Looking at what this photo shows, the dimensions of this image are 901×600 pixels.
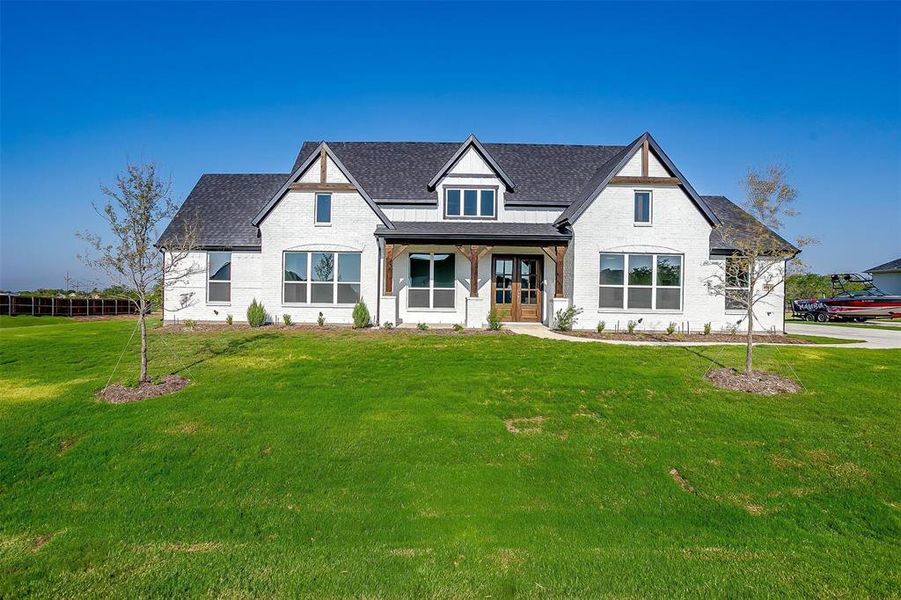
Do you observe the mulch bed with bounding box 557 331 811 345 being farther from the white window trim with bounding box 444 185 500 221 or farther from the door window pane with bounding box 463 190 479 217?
the door window pane with bounding box 463 190 479 217

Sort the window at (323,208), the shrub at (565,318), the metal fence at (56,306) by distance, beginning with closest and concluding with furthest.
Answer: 1. the shrub at (565,318)
2. the window at (323,208)
3. the metal fence at (56,306)

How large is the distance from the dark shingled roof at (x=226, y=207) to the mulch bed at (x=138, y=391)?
11305 mm

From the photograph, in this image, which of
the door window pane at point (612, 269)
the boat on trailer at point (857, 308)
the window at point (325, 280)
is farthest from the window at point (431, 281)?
the boat on trailer at point (857, 308)

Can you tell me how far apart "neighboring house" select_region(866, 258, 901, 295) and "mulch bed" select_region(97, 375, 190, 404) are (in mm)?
56509

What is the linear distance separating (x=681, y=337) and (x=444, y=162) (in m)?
13.5

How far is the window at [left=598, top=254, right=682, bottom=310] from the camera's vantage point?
17.9 meters

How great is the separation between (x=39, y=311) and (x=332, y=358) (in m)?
27.8

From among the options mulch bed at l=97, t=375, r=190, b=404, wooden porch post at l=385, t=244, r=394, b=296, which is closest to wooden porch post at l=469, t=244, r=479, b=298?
wooden porch post at l=385, t=244, r=394, b=296

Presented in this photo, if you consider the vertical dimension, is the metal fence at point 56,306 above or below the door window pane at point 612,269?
below

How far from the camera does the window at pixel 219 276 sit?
19.5 metres

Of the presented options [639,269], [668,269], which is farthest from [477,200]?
[668,269]

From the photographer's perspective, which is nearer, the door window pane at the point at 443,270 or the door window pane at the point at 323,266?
the door window pane at the point at 323,266

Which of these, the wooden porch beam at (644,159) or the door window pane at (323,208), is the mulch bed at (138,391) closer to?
the door window pane at (323,208)

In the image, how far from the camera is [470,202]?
19812 mm
